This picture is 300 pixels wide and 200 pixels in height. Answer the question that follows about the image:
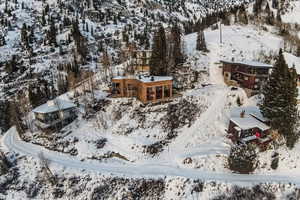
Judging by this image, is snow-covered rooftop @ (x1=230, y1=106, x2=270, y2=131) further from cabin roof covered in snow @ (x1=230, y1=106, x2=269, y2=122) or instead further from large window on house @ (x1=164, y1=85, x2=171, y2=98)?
large window on house @ (x1=164, y1=85, x2=171, y2=98)

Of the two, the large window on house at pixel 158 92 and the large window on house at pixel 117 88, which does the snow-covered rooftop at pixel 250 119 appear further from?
the large window on house at pixel 117 88

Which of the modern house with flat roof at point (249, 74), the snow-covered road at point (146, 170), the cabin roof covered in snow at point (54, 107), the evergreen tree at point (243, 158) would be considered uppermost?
the modern house with flat roof at point (249, 74)

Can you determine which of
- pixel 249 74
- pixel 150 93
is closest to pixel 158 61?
pixel 150 93

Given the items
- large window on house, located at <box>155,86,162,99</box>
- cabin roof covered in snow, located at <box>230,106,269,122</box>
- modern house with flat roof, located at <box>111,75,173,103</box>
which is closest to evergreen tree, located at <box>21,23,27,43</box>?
modern house with flat roof, located at <box>111,75,173,103</box>

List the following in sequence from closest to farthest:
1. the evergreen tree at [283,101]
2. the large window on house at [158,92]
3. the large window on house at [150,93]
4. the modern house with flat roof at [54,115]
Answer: the evergreen tree at [283,101] → the modern house with flat roof at [54,115] → the large window on house at [150,93] → the large window on house at [158,92]

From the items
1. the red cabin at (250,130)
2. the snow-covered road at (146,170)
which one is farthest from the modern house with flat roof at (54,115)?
the red cabin at (250,130)

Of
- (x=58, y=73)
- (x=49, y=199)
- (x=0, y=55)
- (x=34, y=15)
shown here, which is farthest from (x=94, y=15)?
(x=49, y=199)
